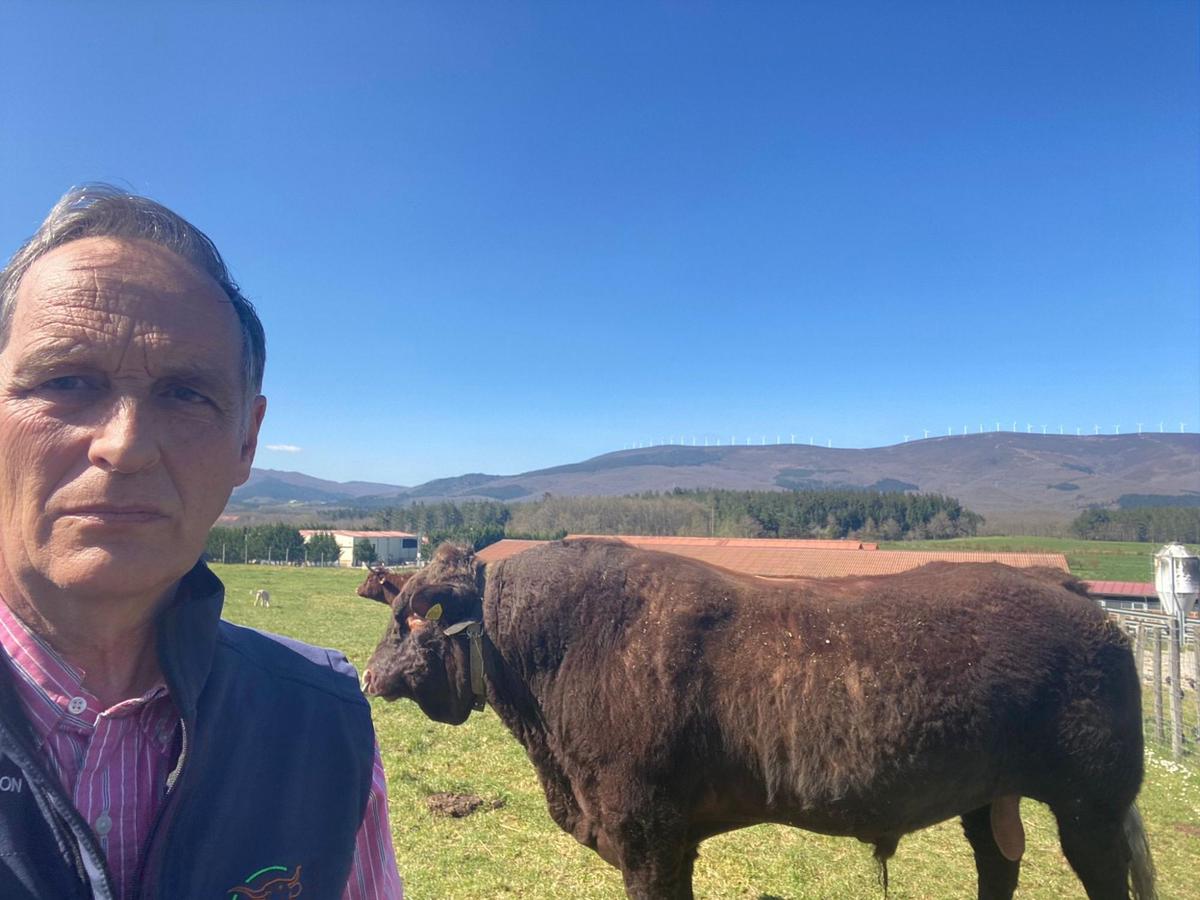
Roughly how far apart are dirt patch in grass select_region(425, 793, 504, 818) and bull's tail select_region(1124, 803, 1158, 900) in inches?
228

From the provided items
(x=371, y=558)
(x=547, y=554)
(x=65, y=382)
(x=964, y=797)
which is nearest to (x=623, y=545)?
(x=547, y=554)

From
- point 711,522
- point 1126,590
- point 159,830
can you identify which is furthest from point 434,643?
point 711,522

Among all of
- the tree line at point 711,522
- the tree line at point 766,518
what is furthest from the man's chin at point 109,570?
the tree line at point 766,518

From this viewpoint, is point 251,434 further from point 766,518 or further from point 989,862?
point 766,518

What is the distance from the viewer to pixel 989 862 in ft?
16.2

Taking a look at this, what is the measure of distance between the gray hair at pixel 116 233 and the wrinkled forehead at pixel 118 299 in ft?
0.11

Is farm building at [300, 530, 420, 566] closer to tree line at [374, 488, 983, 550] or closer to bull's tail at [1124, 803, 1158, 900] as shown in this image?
tree line at [374, 488, 983, 550]

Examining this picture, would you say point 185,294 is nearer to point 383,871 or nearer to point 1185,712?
point 383,871

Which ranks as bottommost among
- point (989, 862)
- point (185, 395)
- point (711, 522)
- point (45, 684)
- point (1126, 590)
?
point (1126, 590)

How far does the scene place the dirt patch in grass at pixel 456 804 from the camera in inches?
289

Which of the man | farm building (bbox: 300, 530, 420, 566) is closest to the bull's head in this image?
the man

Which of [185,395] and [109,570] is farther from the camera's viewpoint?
[185,395]

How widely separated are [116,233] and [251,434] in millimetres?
560

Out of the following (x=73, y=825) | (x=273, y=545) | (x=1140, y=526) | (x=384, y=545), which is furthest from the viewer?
(x=384, y=545)
